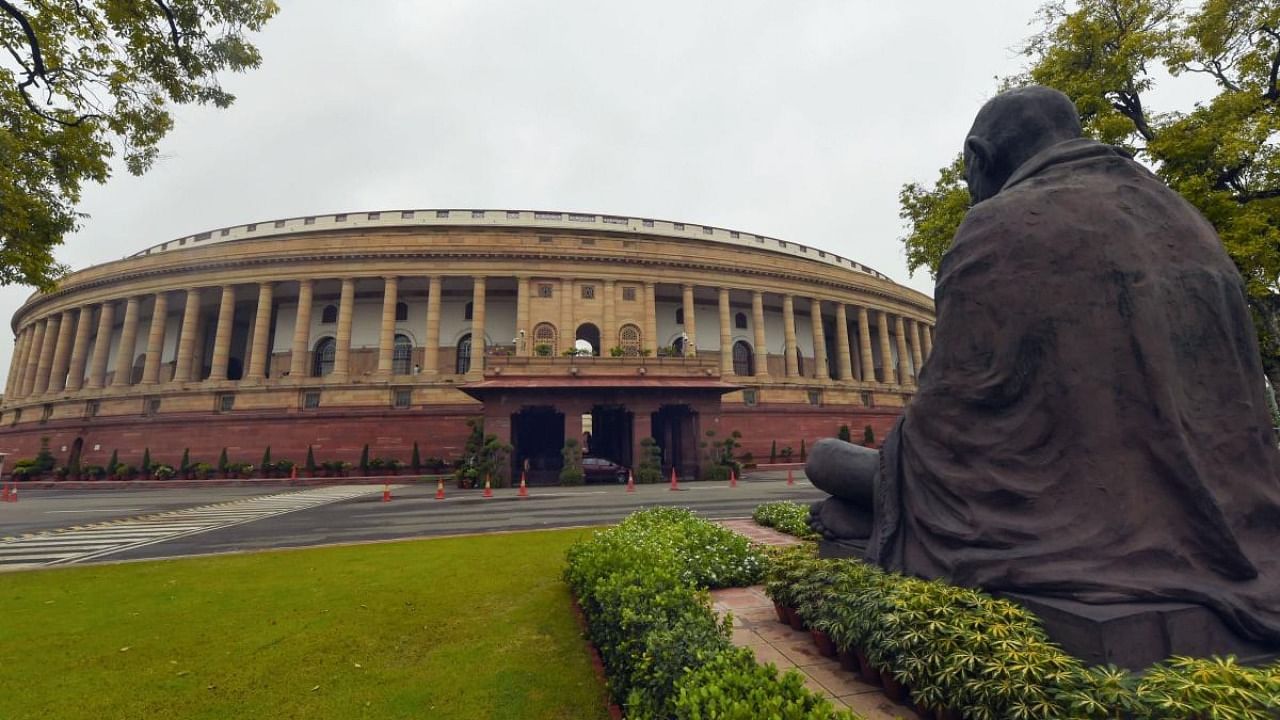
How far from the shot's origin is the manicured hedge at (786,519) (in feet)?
31.0

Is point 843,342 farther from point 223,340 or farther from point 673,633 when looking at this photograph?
point 223,340

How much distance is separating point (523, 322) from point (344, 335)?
38.3 feet

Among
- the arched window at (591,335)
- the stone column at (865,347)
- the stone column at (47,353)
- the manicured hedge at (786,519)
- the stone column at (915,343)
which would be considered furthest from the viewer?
the stone column at (915,343)

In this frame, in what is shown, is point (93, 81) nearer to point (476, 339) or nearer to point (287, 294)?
point (476, 339)

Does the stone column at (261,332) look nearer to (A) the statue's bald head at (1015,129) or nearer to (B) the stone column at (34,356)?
(B) the stone column at (34,356)

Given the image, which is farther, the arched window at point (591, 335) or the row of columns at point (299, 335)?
the arched window at point (591, 335)

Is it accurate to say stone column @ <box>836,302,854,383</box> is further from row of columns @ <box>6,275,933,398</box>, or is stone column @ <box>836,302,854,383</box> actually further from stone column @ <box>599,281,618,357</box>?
stone column @ <box>599,281,618,357</box>

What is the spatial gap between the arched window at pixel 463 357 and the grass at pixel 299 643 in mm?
29050

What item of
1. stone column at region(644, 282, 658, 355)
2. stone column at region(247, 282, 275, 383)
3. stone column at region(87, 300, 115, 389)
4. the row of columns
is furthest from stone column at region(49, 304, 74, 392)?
stone column at region(644, 282, 658, 355)

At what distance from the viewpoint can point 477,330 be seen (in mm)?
35719

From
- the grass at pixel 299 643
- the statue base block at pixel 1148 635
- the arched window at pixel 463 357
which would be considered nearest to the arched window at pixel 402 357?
the arched window at pixel 463 357

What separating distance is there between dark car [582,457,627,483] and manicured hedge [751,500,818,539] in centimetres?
1425

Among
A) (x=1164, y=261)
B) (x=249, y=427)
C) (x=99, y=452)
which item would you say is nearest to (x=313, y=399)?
(x=249, y=427)

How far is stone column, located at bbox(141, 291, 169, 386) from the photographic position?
3700cm
